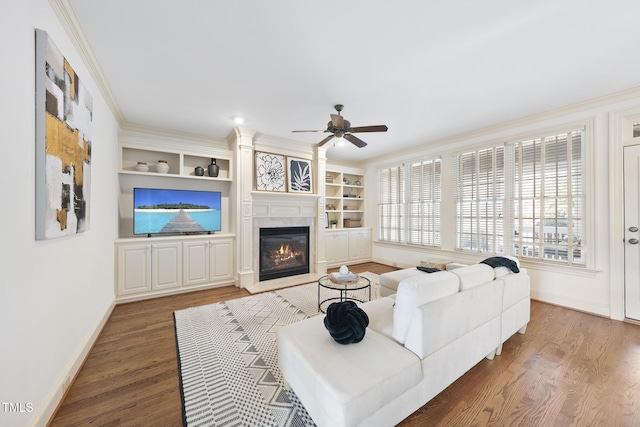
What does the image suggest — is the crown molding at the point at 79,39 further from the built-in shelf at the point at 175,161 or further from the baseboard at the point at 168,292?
the baseboard at the point at 168,292

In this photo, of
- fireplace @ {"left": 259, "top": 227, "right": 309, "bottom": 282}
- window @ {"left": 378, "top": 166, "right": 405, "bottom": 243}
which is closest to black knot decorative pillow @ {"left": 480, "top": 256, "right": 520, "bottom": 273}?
window @ {"left": 378, "top": 166, "right": 405, "bottom": 243}

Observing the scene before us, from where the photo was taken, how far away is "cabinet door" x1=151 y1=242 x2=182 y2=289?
373 centimetres

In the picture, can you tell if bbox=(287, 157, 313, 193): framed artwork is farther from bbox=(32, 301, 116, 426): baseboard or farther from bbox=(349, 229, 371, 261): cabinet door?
bbox=(32, 301, 116, 426): baseboard

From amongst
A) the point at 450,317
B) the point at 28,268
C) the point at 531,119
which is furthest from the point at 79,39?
the point at 531,119

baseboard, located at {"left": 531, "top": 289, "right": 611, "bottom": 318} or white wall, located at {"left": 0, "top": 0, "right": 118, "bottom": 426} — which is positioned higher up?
white wall, located at {"left": 0, "top": 0, "right": 118, "bottom": 426}

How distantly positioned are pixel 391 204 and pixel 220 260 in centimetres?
391

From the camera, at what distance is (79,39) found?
194 cm

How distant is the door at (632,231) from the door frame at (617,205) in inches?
1.2

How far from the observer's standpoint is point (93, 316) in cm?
251

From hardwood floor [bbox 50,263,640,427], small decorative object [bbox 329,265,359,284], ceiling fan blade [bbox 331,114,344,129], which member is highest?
ceiling fan blade [bbox 331,114,344,129]

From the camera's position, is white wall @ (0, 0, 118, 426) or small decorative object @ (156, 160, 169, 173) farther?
small decorative object @ (156, 160, 169, 173)

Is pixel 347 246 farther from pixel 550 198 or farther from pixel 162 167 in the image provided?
pixel 162 167

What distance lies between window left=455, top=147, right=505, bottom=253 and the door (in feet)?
4.10

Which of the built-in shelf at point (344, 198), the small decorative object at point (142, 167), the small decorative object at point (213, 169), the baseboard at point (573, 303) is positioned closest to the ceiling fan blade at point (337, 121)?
the small decorative object at point (213, 169)
